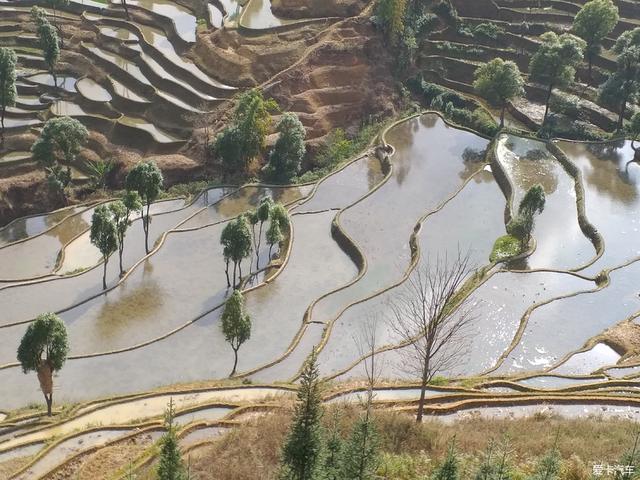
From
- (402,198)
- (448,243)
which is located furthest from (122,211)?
(448,243)

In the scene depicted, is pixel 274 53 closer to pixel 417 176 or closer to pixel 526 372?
pixel 417 176

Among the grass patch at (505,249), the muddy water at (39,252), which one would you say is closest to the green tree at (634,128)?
the grass patch at (505,249)

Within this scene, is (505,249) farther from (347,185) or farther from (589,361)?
(347,185)

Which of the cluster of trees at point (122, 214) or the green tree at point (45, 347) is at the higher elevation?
the cluster of trees at point (122, 214)

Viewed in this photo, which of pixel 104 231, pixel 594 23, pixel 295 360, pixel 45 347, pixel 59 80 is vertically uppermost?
pixel 594 23

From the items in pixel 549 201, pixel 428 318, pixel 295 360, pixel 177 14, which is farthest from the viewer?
pixel 177 14

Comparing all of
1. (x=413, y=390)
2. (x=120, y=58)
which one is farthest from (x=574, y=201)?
(x=120, y=58)

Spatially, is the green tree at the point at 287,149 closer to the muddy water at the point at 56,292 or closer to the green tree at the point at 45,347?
the muddy water at the point at 56,292
